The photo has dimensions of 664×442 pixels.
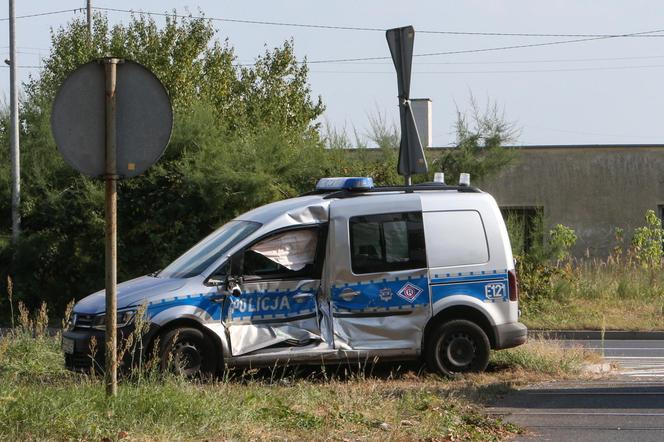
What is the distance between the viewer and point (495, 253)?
11203 mm

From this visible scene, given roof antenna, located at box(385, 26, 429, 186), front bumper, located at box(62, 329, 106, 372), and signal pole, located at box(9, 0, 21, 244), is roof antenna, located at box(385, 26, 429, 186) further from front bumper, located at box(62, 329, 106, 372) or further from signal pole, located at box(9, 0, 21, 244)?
signal pole, located at box(9, 0, 21, 244)

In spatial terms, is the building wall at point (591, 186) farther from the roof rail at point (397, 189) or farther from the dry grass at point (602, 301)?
the roof rail at point (397, 189)

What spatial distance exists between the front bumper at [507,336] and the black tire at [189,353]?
9.85ft

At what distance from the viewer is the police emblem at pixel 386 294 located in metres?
10.9

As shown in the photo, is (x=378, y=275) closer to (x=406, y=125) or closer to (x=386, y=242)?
(x=386, y=242)

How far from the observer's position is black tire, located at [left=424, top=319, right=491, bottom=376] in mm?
10938

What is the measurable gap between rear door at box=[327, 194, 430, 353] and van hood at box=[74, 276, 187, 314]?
5.43 feet

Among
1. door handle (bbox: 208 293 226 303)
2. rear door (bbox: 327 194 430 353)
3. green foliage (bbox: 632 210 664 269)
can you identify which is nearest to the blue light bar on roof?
rear door (bbox: 327 194 430 353)

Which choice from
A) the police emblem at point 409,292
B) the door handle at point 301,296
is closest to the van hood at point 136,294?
the door handle at point 301,296

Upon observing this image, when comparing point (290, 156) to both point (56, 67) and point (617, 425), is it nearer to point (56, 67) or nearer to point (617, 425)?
point (617, 425)

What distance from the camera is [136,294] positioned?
1023 cm

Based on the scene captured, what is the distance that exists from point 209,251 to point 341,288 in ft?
4.69

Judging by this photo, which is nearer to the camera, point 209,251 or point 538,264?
point 209,251

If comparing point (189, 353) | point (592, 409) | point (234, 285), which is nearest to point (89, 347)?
point (189, 353)
